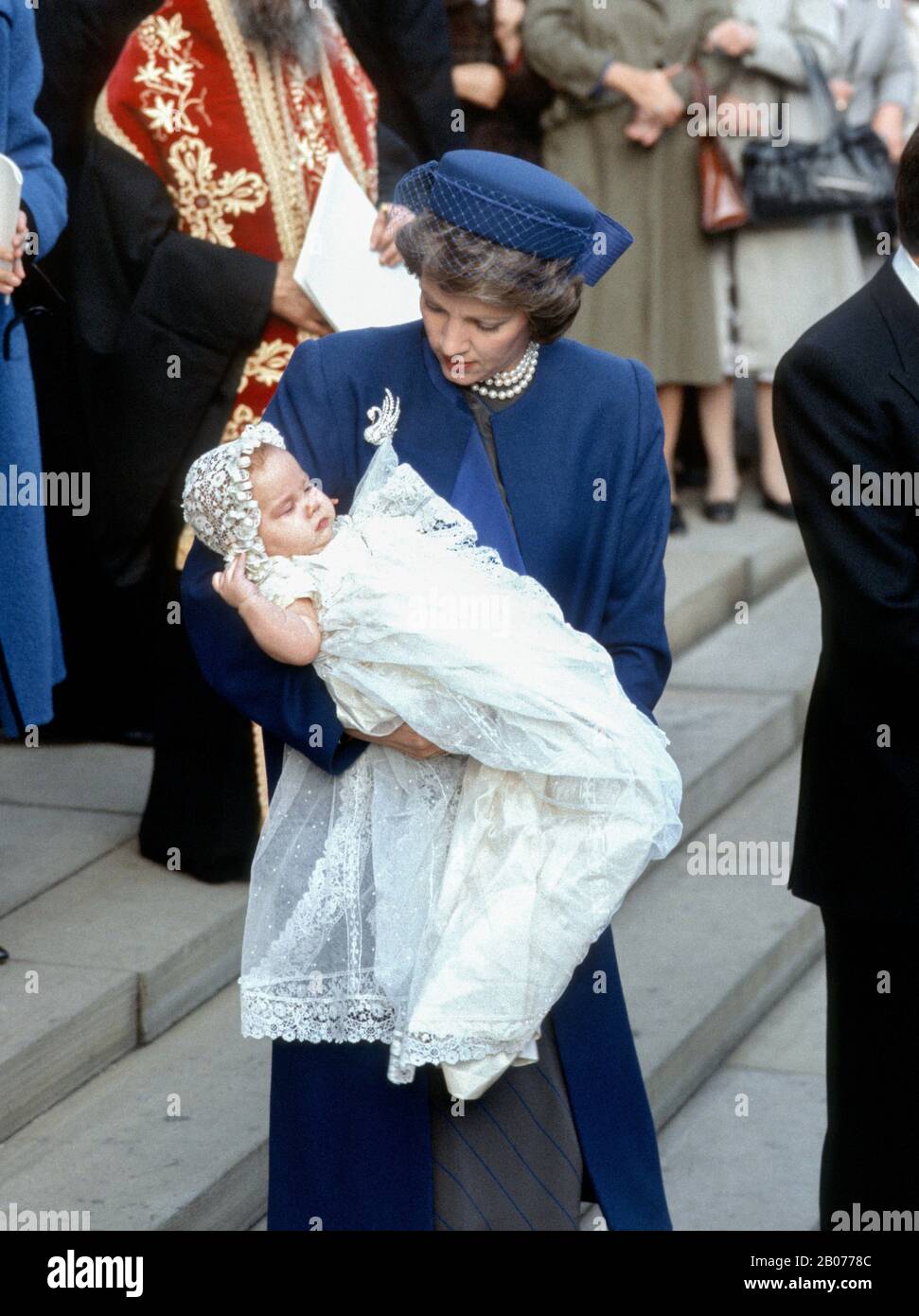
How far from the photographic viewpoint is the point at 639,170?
6617 mm

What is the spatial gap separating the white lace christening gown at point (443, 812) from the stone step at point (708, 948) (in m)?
1.69

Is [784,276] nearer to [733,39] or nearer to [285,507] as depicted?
[733,39]

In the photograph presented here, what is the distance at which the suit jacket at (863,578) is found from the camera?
9.85ft

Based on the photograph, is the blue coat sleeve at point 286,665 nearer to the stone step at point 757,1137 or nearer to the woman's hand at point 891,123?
the stone step at point 757,1137

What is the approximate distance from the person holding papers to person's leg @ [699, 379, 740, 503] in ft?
8.85

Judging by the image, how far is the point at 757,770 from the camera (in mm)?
5961

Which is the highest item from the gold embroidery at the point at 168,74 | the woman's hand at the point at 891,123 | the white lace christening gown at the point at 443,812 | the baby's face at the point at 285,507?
the gold embroidery at the point at 168,74

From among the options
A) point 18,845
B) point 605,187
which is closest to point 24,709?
point 18,845

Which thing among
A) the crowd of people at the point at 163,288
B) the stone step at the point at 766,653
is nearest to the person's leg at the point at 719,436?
the stone step at the point at 766,653

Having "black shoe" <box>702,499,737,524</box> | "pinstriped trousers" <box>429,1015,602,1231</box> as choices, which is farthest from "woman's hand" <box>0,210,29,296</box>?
"black shoe" <box>702,499,737,524</box>

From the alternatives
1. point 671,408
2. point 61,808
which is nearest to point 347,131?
point 61,808

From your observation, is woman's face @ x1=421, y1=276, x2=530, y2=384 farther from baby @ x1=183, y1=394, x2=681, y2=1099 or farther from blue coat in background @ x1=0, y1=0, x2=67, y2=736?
blue coat in background @ x1=0, y1=0, x2=67, y2=736
